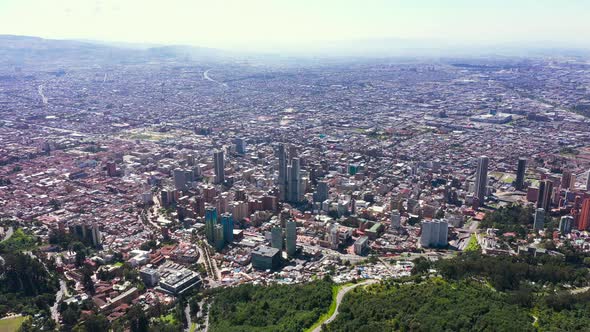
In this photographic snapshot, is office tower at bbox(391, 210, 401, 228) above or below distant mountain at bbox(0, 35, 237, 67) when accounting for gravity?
below

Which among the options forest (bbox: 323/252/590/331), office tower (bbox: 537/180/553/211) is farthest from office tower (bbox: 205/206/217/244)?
office tower (bbox: 537/180/553/211)

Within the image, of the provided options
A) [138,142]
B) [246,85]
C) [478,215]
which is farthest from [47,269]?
[246,85]

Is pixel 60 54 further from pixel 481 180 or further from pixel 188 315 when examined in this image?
pixel 188 315

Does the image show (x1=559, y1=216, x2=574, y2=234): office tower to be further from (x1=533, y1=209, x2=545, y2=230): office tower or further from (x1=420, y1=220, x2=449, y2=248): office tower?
(x1=420, y1=220, x2=449, y2=248): office tower

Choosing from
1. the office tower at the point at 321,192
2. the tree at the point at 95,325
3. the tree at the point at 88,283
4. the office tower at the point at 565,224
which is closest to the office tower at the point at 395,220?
the office tower at the point at 321,192

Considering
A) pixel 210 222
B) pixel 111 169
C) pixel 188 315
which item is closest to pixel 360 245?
pixel 210 222
